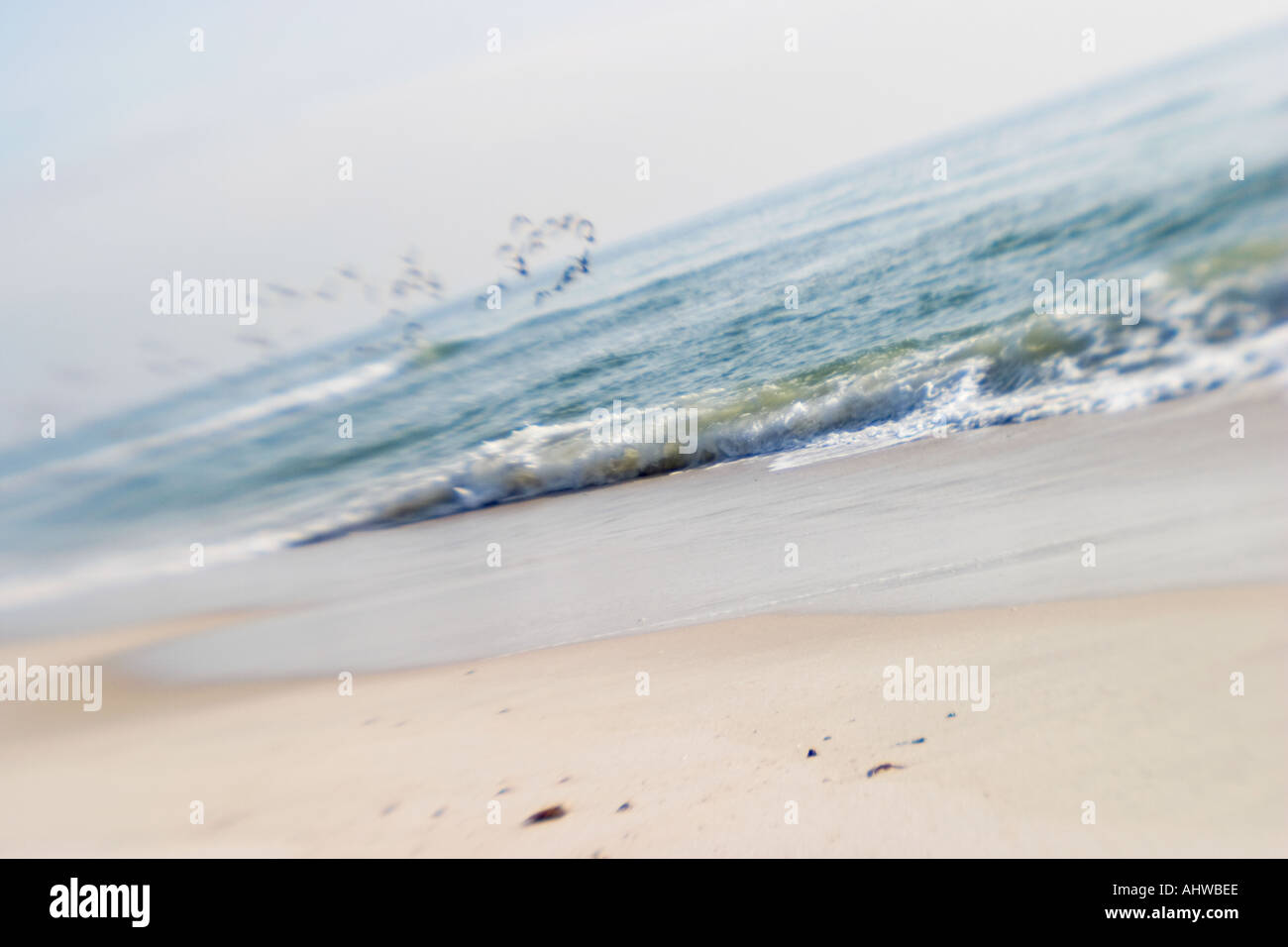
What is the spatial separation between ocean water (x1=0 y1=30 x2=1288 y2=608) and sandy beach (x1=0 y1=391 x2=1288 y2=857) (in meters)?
1.40

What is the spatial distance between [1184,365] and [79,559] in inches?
562

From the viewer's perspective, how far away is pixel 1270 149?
995 cm

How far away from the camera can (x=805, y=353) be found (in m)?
11.0

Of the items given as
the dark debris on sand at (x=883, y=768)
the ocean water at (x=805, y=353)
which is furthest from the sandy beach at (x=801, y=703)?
the ocean water at (x=805, y=353)

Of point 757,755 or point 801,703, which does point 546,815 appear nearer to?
point 757,755

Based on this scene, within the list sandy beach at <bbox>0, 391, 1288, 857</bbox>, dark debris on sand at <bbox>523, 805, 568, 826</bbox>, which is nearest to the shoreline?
sandy beach at <bbox>0, 391, 1288, 857</bbox>

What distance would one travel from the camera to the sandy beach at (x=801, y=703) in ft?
8.37

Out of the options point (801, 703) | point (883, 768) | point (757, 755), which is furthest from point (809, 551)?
point (883, 768)

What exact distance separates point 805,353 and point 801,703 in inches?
318

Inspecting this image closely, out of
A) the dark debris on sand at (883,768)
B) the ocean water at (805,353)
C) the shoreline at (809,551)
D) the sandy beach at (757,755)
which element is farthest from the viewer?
the ocean water at (805,353)

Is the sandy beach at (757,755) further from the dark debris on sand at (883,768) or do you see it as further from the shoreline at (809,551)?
the shoreline at (809,551)

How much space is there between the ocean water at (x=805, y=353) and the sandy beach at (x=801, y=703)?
1.40 m

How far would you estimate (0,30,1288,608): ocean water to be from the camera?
7539 mm
